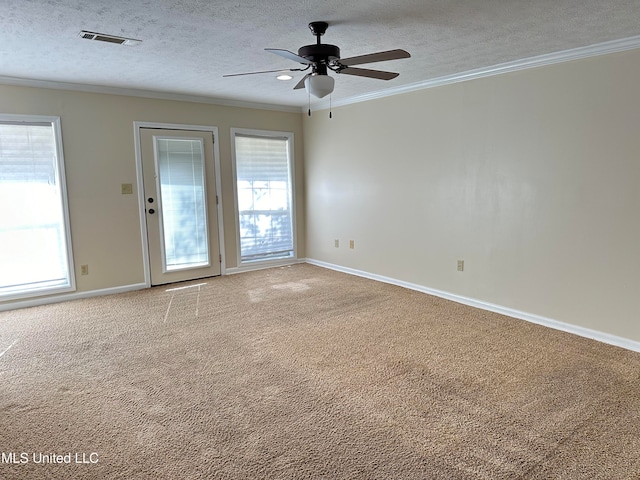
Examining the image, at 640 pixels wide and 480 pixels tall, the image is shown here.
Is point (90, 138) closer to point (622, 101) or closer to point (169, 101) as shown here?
point (169, 101)

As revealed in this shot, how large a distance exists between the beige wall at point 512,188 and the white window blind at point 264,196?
3.31 feet

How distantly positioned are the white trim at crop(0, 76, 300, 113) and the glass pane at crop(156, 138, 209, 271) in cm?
50

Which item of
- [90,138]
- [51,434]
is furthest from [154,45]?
[51,434]

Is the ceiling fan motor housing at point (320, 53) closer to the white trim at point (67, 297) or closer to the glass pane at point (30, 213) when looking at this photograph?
the glass pane at point (30, 213)

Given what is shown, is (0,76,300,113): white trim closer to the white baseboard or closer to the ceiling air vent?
the ceiling air vent

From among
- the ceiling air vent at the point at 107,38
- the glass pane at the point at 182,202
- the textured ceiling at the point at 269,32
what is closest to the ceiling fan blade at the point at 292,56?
the textured ceiling at the point at 269,32

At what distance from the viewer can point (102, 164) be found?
4.58 meters

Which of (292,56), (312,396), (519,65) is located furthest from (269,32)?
(312,396)

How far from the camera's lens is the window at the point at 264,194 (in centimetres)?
570

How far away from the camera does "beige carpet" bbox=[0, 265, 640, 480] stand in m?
1.91

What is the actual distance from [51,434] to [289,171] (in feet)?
15.0

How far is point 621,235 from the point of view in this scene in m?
3.09

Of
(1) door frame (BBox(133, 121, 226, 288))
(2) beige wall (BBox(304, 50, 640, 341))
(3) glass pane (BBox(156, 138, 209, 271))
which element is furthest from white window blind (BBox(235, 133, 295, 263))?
(2) beige wall (BBox(304, 50, 640, 341))

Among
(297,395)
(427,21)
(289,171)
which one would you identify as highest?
(427,21)
